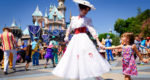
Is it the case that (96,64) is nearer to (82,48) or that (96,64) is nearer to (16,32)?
(82,48)

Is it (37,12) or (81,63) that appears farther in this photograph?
(37,12)

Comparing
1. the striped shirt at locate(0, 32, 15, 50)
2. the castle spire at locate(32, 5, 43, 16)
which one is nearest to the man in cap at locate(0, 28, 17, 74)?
the striped shirt at locate(0, 32, 15, 50)

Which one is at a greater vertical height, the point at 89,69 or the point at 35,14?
the point at 35,14

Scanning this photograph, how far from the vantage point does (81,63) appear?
9.19 feet

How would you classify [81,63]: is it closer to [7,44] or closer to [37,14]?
[7,44]

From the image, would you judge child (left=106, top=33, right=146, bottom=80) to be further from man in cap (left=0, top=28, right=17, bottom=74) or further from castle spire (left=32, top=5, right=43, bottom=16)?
castle spire (left=32, top=5, right=43, bottom=16)

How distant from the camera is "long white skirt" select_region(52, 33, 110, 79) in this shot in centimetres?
271

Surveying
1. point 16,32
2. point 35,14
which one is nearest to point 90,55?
point 16,32

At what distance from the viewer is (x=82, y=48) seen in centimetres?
296

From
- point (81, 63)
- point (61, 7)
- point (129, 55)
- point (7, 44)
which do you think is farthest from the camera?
point (61, 7)

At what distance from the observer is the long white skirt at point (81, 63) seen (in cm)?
271

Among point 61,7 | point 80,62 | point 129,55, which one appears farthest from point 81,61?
point 61,7

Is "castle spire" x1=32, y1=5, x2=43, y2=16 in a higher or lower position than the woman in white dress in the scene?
higher

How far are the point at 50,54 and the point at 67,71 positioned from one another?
19.4 feet
